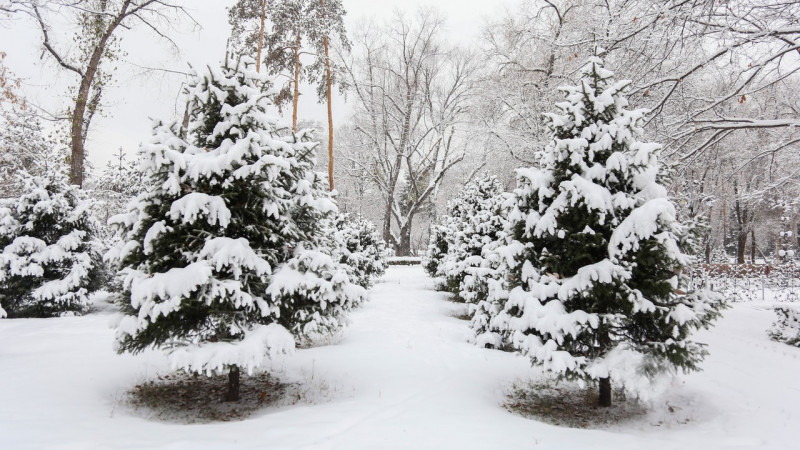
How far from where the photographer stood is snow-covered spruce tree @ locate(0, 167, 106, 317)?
10148 mm

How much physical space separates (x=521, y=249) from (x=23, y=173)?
41.6 ft

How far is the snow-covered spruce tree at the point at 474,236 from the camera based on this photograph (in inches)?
395

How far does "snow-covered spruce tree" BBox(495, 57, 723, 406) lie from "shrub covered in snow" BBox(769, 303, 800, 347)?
588 cm

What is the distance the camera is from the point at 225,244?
4.83 meters

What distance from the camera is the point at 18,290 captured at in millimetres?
10297

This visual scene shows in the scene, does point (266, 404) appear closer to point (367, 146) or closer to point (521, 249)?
point (521, 249)

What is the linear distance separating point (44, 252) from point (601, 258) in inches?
488

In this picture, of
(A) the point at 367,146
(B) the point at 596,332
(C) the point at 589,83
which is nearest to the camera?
(B) the point at 596,332

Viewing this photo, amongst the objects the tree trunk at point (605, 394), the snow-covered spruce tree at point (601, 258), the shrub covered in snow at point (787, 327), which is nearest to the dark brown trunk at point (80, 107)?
the snow-covered spruce tree at point (601, 258)

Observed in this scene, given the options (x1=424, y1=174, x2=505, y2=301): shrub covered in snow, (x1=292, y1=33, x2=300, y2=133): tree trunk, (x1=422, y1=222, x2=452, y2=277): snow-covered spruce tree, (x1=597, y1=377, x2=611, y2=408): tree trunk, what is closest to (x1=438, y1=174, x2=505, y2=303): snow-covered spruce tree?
(x1=424, y1=174, x2=505, y2=301): shrub covered in snow

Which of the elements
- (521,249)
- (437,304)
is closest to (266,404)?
(521,249)

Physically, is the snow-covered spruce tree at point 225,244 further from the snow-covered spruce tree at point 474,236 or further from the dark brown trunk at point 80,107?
the dark brown trunk at point 80,107

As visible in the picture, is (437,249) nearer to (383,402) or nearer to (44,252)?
(383,402)

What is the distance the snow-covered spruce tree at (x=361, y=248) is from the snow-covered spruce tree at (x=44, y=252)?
671 cm
